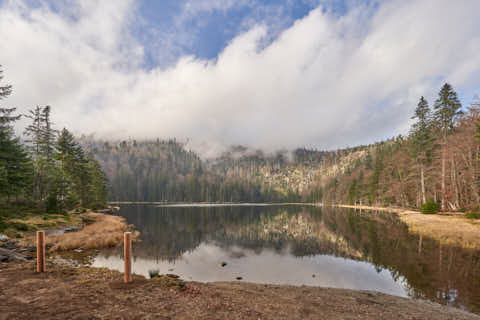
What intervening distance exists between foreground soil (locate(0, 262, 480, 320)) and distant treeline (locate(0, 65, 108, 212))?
2455 centimetres

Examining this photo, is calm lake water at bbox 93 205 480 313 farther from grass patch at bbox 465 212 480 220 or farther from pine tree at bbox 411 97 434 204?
pine tree at bbox 411 97 434 204

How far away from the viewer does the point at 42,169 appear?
4406 centimetres

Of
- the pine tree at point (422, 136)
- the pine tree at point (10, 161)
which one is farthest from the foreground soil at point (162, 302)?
the pine tree at point (422, 136)

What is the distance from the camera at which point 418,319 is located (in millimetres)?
9320

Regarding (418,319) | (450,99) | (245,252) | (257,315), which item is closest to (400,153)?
(450,99)

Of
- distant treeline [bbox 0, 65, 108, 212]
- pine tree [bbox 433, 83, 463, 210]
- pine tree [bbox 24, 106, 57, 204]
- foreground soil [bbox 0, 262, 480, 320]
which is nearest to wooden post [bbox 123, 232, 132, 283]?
foreground soil [bbox 0, 262, 480, 320]

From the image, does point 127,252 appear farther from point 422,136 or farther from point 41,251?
point 422,136

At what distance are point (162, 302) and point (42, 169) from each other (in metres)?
50.4

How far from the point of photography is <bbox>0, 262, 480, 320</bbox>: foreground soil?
313 inches

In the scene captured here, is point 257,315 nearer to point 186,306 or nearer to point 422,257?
point 186,306

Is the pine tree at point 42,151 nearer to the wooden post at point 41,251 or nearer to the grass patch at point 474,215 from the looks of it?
the wooden post at point 41,251

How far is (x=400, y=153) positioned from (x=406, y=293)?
3051 inches

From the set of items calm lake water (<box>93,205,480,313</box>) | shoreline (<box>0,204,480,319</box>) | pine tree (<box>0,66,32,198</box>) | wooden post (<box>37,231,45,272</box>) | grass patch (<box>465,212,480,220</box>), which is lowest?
calm lake water (<box>93,205,480,313</box>)

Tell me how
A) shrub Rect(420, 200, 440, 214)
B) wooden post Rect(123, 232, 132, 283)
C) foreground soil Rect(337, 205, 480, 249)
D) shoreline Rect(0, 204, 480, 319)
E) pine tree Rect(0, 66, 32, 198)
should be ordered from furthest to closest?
shrub Rect(420, 200, 440, 214) → pine tree Rect(0, 66, 32, 198) → foreground soil Rect(337, 205, 480, 249) → wooden post Rect(123, 232, 132, 283) → shoreline Rect(0, 204, 480, 319)
